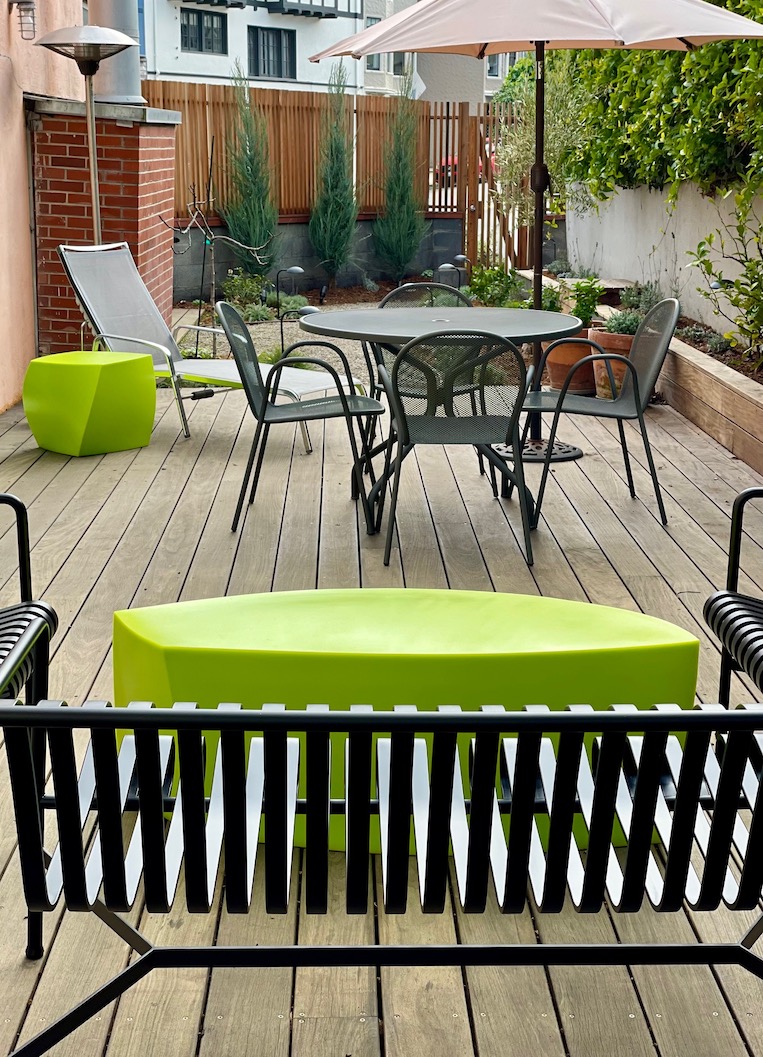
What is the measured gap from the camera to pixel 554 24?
478cm

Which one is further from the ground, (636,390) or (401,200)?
(401,200)

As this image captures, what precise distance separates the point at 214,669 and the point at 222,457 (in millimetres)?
3572

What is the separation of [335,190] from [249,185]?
113 cm

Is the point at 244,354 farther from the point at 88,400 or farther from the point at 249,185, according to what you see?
the point at 249,185

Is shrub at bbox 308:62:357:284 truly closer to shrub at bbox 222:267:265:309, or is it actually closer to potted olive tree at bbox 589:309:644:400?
shrub at bbox 222:267:265:309

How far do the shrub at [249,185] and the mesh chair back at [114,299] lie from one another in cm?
521

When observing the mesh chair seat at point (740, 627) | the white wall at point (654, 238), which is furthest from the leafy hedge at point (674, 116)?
the mesh chair seat at point (740, 627)

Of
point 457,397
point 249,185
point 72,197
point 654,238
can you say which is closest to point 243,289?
A: point 249,185

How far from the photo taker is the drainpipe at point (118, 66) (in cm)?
888

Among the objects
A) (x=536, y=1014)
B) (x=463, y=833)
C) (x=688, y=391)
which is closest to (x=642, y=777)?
(x=463, y=833)

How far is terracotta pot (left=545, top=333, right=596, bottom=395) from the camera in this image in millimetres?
7324

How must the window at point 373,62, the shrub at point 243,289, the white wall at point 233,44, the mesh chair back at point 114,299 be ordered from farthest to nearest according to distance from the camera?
the window at point 373,62
the white wall at point 233,44
the shrub at point 243,289
the mesh chair back at point 114,299

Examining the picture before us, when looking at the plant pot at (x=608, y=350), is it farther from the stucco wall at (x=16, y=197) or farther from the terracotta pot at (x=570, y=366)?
the stucco wall at (x=16, y=197)

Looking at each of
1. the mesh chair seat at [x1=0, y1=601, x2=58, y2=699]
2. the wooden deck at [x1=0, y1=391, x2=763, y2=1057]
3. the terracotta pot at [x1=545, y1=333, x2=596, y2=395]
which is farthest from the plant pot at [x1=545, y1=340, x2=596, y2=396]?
the mesh chair seat at [x1=0, y1=601, x2=58, y2=699]
